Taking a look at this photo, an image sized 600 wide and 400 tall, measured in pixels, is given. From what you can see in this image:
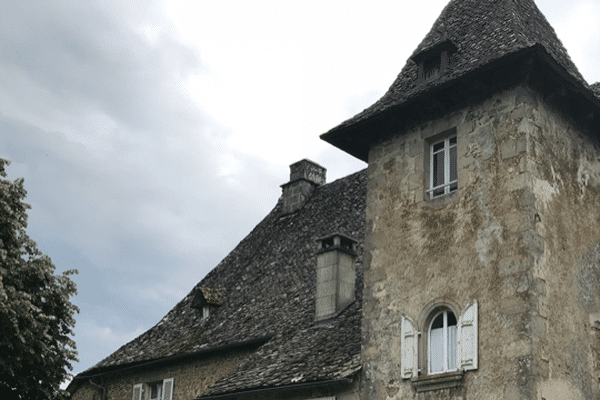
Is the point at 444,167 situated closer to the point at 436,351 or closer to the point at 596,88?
the point at 436,351

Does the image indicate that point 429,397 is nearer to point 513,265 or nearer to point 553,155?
point 513,265

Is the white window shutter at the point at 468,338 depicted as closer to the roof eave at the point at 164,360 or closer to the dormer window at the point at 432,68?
the dormer window at the point at 432,68

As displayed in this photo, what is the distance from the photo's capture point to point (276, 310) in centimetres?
1820

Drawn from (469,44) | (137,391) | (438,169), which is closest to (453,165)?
(438,169)

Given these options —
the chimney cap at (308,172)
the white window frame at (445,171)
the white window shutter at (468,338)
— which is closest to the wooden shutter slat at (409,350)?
the white window shutter at (468,338)

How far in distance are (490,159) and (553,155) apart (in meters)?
→ 1.08

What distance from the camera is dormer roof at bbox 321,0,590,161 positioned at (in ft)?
44.0

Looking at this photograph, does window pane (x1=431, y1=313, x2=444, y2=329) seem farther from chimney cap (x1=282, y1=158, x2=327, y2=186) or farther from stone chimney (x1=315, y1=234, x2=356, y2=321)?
chimney cap (x1=282, y1=158, x2=327, y2=186)

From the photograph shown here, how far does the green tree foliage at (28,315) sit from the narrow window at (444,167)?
9248 millimetres

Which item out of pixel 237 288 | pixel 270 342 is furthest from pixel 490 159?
pixel 237 288

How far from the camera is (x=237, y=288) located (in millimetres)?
20656

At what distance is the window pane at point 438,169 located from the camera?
13750 millimetres

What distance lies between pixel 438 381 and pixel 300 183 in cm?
1166

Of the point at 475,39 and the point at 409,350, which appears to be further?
the point at 475,39
